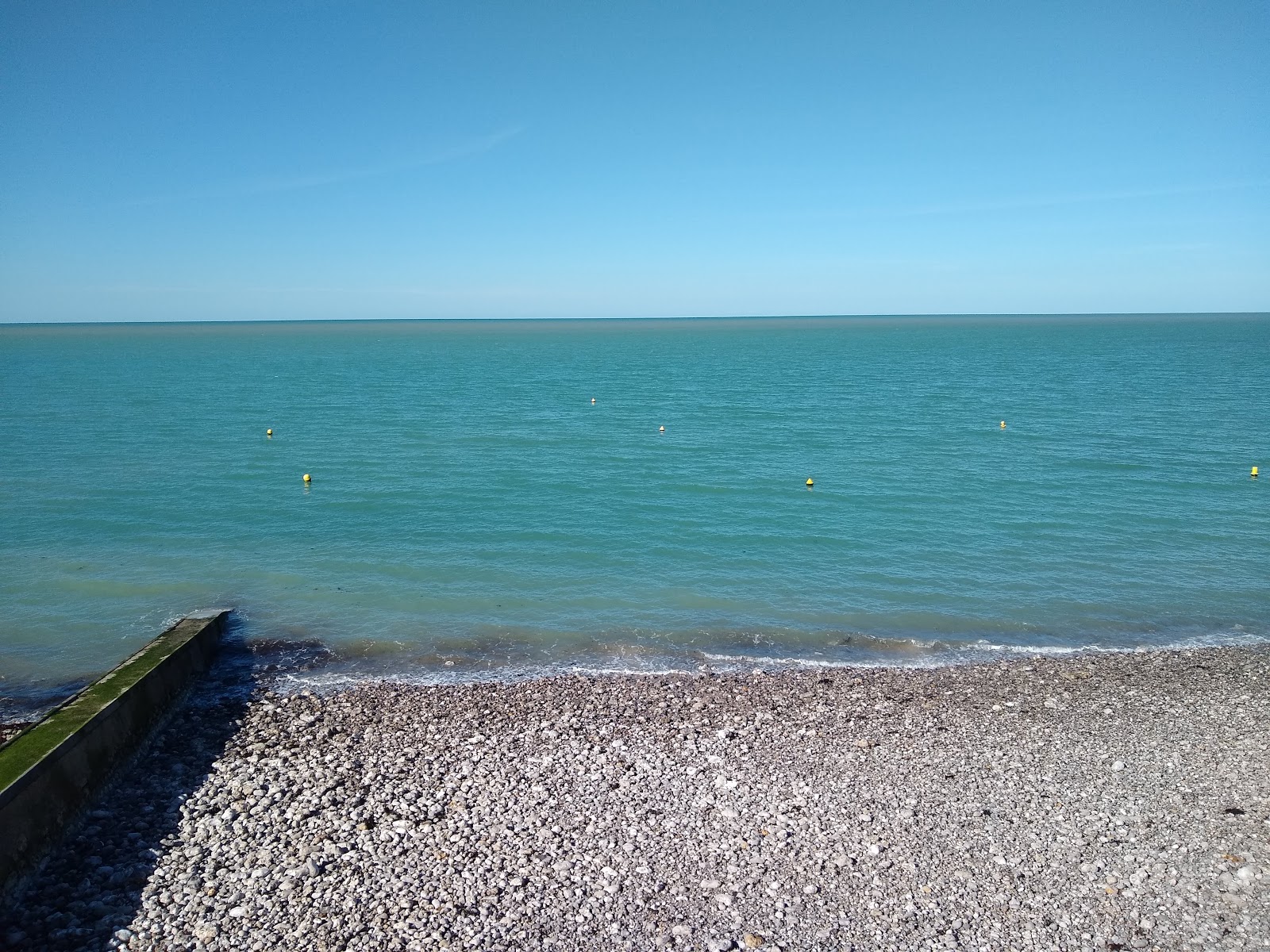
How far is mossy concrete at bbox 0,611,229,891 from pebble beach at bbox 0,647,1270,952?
0.38 meters

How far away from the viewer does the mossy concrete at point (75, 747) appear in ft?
33.2

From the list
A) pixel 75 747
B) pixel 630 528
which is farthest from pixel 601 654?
pixel 75 747

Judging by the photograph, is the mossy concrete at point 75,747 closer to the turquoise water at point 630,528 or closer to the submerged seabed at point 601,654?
the submerged seabed at point 601,654

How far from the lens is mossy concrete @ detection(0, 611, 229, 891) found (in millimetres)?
10133

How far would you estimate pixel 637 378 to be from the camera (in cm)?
8456

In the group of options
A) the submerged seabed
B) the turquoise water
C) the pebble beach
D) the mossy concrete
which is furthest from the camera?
the turquoise water

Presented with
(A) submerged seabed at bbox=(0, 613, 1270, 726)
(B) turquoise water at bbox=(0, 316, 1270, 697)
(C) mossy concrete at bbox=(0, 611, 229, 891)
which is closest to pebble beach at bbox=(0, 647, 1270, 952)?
(C) mossy concrete at bbox=(0, 611, 229, 891)

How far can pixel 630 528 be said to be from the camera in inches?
1107

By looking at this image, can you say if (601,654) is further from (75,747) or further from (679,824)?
(75,747)

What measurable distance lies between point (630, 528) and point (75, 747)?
1836 centimetres

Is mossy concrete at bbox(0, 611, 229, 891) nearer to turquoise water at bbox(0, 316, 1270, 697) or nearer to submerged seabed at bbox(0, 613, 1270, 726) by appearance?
submerged seabed at bbox(0, 613, 1270, 726)

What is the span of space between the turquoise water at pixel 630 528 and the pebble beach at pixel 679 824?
345 centimetres

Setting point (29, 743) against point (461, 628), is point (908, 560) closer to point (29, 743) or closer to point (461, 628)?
point (461, 628)

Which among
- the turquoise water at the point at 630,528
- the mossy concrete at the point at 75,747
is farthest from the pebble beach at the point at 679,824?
the turquoise water at the point at 630,528
